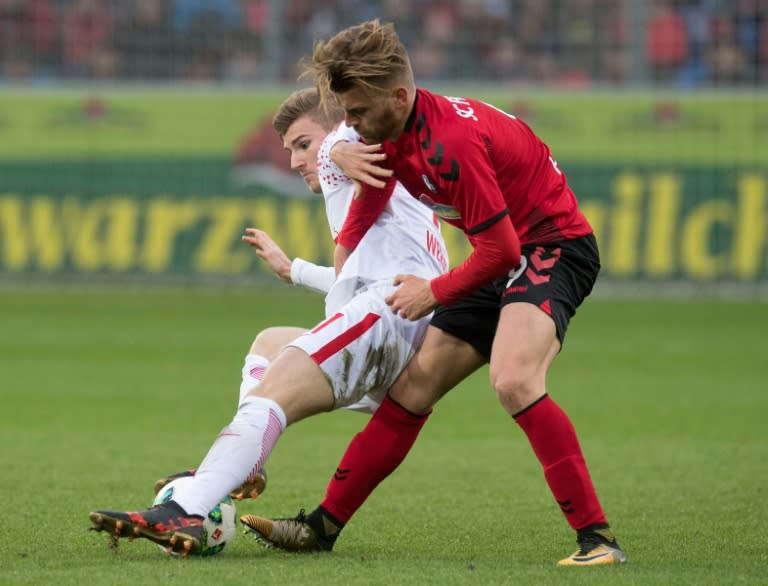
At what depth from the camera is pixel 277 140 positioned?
60.2ft

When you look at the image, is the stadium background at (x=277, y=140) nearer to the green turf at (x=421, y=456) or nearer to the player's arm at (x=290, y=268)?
the green turf at (x=421, y=456)

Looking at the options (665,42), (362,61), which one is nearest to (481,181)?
(362,61)

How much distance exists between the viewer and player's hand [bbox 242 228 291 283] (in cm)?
596

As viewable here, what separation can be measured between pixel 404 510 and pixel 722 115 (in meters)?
12.9

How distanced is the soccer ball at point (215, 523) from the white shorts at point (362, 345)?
1.92 feet

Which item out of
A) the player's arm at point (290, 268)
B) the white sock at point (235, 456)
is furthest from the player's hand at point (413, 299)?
→ the player's arm at point (290, 268)

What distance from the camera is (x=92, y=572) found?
469 cm

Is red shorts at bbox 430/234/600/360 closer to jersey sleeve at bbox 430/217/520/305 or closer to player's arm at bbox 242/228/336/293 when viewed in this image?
jersey sleeve at bbox 430/217/520/305

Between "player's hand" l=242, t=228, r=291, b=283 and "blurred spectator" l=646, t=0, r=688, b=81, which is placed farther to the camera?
"blurred spectator" l=646, t=0, r=688, b=81

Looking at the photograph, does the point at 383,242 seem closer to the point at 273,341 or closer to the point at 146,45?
the point at 273,341

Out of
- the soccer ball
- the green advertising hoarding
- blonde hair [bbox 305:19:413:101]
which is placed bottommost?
the green advertising hoarding

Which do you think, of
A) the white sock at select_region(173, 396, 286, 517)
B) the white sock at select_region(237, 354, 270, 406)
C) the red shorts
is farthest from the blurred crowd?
the white sock at select_region(173, 396, 286, 517)

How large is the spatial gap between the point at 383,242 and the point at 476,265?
821 mm

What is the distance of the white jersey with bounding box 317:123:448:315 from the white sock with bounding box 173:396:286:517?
0.73 m
